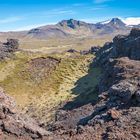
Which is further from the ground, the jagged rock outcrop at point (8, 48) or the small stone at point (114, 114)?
the jagged rock outcrop at point (8, 48)

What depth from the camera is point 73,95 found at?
216 ft

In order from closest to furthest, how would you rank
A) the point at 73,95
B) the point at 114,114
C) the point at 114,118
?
the point at 114,118, the point at 114,114, the point at 73,95

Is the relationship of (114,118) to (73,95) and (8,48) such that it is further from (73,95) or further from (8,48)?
(8,48)

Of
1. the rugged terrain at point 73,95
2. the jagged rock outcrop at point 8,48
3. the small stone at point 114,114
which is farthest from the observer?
the jagged rock outcrop at point 8,48

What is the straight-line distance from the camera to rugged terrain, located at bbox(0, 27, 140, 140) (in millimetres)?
29844

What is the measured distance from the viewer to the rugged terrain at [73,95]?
29.8m

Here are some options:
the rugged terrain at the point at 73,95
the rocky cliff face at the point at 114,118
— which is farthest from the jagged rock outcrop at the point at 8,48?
the rocky cliff face at the point at 114,118

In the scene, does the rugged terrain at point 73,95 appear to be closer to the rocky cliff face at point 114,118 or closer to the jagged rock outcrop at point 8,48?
the rocky cliff face at point 114,118

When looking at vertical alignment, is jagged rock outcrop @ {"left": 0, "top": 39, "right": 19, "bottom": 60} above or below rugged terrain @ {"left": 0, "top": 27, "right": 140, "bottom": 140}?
above

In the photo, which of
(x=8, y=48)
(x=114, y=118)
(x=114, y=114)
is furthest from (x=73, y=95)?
(x=114, y=118)

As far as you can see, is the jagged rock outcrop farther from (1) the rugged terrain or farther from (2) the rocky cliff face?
(2) the rocky cliff face

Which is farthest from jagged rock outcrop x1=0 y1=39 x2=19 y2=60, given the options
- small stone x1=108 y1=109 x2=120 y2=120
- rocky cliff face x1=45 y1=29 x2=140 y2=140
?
small stone x1=108 y1=109 x2=120 y2=120

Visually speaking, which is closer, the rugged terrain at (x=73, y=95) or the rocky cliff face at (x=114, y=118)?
the rocky cliff face at (x=114, y=118)

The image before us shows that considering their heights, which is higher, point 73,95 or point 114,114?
point 114,114
